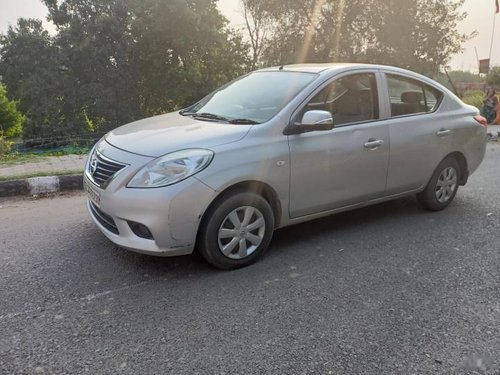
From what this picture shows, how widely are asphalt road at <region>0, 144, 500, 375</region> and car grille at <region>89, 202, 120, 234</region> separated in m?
0.35

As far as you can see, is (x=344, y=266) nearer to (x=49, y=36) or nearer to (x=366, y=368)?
(x=366, y=368)

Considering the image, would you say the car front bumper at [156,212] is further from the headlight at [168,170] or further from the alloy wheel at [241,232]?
the alloy wheel at [241,232]

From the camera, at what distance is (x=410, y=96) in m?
4.86

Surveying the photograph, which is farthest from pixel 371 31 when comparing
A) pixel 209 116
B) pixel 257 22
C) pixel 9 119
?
pixel 9 119

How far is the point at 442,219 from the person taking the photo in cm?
503

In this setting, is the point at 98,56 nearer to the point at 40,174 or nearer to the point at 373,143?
the point at 40,174

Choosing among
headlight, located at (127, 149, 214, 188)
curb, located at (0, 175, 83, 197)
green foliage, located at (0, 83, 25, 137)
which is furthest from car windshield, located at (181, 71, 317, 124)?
green foliage, located at (0, 83, 25, 137)

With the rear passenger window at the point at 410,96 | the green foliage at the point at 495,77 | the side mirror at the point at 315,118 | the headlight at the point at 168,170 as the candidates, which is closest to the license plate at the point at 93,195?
the headlight at the point at 168,170

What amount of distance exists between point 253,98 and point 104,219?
176 centimetres

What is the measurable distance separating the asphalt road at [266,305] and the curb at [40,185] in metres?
1.35

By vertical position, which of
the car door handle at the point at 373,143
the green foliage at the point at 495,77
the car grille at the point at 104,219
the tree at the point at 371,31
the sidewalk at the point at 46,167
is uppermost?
the tree at the point at 371,31

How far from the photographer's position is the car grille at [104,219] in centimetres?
355

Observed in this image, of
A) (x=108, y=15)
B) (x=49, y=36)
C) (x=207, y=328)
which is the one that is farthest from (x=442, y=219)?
(x=49, y=36)

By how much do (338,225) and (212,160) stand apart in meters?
1.92
